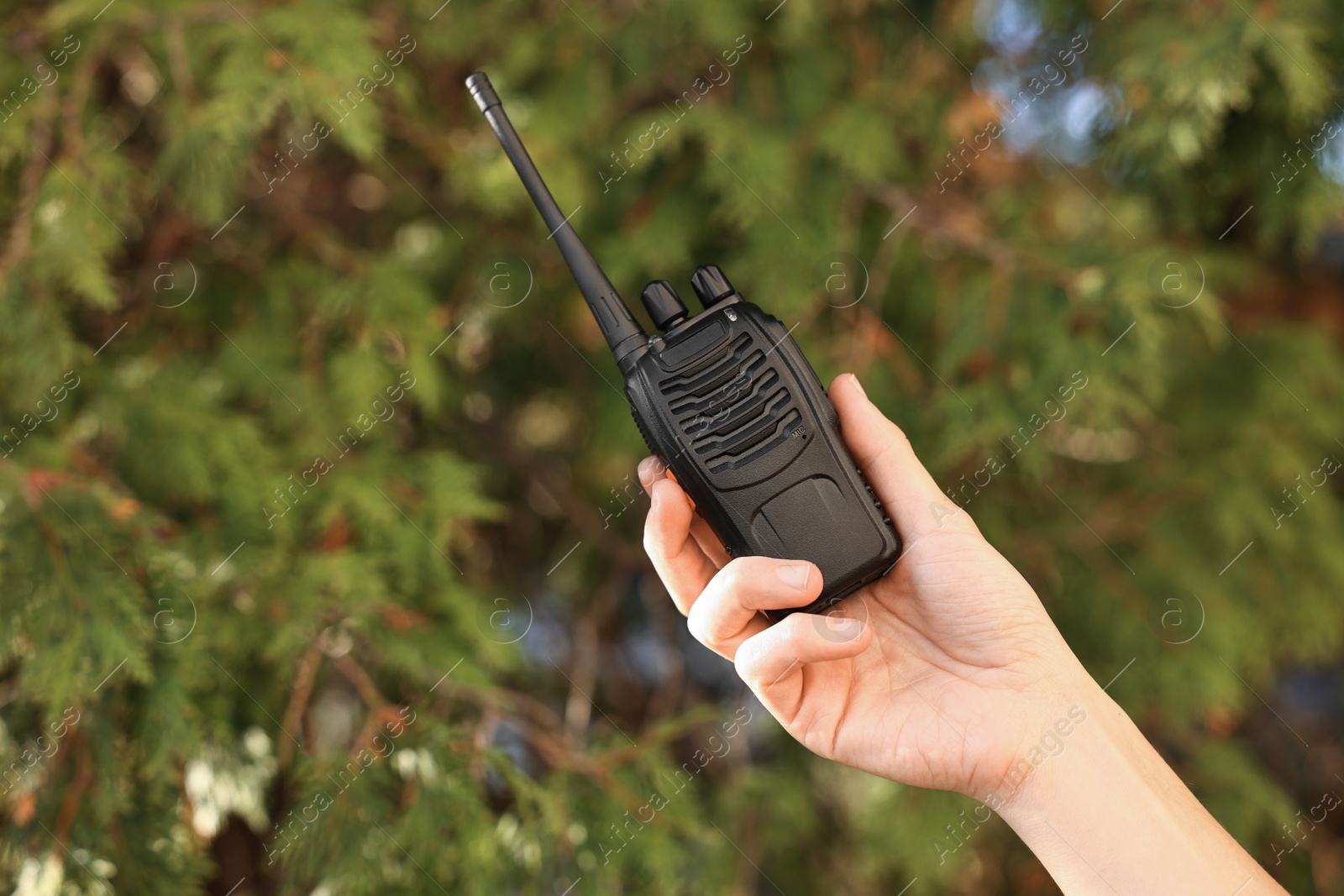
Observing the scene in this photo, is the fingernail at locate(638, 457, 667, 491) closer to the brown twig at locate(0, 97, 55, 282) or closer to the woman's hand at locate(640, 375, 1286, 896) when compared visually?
the woman's hand at locate(640, 375, 1286, 896)

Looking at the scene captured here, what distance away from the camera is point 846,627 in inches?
30.6

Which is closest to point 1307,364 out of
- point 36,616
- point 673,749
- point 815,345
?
point 815,345

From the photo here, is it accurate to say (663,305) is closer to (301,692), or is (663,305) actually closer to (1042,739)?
(1042,739)

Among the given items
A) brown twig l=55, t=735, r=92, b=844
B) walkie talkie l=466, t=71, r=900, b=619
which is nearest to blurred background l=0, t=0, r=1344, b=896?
brown twig l=55, t=735, r=92, b=844

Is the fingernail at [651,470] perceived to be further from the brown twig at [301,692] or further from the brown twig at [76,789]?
the brown twig at [76,789]

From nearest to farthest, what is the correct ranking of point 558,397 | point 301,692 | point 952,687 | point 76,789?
point 952,687 < point 76,789 < point 301,692 < point 558,397

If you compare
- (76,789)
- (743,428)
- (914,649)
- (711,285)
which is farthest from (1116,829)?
(76,789)

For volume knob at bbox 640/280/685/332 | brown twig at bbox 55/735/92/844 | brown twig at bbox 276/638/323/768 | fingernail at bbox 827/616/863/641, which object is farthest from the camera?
brown twig at bbox 276/638/323/768

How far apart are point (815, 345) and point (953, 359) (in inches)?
8.7

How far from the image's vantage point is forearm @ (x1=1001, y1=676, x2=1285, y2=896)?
82 centimetres

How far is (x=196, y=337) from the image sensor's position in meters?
1.46

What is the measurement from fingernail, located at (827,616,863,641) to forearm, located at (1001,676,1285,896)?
258 mm

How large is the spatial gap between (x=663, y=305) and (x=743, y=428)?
16cm

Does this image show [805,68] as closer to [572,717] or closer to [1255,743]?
[572,717]
